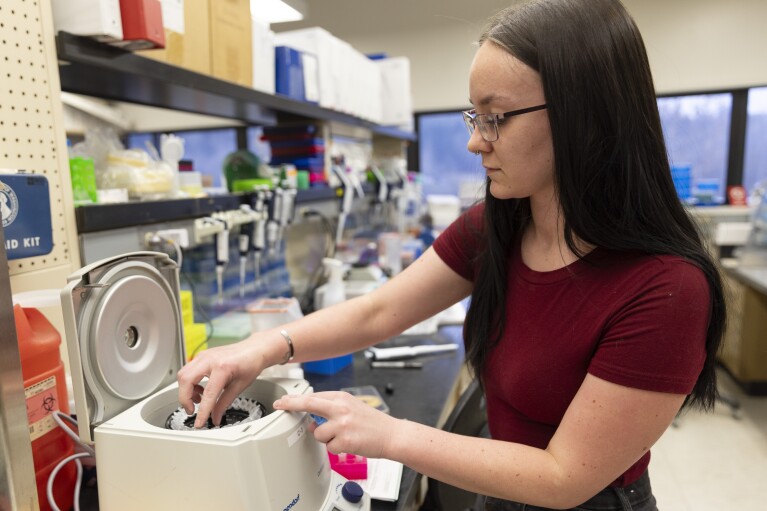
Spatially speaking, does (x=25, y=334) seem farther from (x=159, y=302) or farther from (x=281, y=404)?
(x=281, y=404)

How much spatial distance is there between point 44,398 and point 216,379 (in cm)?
32

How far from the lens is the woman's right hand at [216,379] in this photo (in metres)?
0.83

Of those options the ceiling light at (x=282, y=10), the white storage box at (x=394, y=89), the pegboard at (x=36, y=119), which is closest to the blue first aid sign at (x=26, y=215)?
the pegboard at (x=36, y=119)

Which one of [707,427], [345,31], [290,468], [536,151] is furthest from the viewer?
[345,31]

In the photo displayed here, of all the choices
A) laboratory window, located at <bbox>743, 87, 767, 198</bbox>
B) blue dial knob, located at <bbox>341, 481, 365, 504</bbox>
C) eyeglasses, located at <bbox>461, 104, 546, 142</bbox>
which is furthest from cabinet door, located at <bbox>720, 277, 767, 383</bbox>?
blue dial knob, located at <bbox>341, 481, 365, 504</bbox>

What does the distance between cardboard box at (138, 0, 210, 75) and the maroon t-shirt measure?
1.02 m

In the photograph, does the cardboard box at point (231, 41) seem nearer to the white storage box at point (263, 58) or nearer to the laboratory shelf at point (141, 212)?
the white storage box at point (263, 58)

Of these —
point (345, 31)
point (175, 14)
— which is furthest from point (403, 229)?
point (175, 14)

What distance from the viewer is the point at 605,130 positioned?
802 mm

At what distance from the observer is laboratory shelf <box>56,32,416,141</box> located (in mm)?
1110

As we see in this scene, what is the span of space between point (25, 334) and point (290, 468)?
0.51 meters

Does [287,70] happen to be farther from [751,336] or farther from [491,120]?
[751,336]

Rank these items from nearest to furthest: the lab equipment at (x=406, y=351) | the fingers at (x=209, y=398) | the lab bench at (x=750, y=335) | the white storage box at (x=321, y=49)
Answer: the fingers at (x=209, y=398) < the lab equipment at (x=406, y=351) < the white storage box at (x=321, y=49) < the lab bench at (x=750, y=335)

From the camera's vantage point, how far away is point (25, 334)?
0.86 metres
